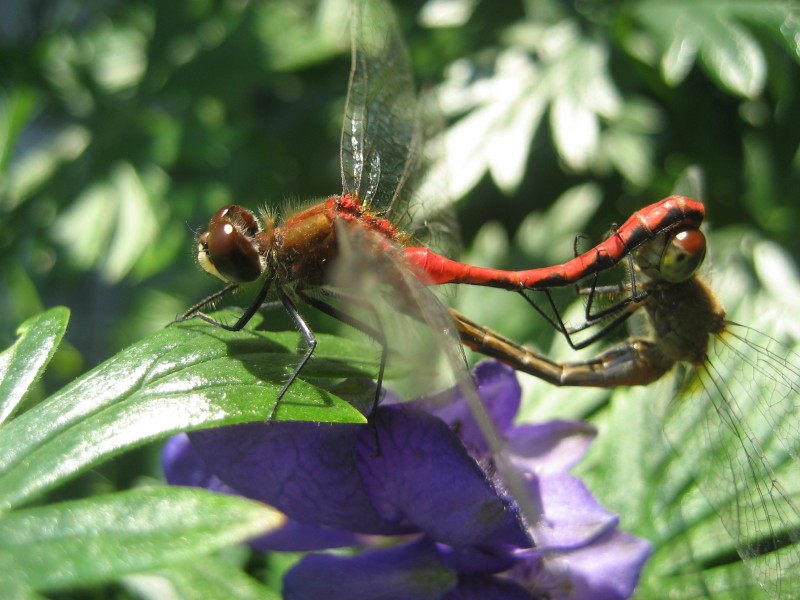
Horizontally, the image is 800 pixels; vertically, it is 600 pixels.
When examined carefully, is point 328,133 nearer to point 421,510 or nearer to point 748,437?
point 748,437

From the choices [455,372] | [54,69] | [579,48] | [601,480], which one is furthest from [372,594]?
[54,69]

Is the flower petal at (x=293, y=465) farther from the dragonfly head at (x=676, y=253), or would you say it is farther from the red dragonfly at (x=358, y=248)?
the dragonfly head at (x=676, y=253)

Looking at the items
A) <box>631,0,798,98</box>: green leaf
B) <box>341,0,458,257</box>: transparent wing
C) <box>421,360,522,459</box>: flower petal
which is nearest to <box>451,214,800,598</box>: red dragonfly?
<box>421,360,522,459</box>: flower petal

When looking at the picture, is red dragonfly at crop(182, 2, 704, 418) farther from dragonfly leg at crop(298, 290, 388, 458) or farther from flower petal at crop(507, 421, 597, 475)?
flower petal at crop(507, 421, 597, 475)

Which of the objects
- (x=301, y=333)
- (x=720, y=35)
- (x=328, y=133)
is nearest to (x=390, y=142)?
(x=301, y=333)

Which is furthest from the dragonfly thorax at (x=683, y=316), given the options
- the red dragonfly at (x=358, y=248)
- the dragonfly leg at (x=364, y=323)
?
the dragonfly leg at (x=364, y=323)
